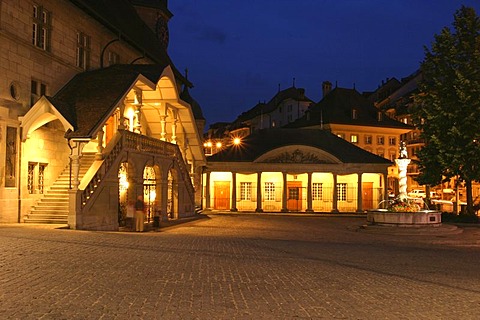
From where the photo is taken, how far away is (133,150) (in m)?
25.5

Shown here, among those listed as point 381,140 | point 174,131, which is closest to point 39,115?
point 174,131

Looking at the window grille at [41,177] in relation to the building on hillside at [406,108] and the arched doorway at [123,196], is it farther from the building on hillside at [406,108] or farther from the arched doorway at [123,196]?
the building on hillside at [406,108]

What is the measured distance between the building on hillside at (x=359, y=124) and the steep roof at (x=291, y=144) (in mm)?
15358

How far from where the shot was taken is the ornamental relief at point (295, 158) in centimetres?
4988

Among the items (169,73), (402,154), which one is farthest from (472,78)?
(169,73)

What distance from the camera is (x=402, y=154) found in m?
32.1

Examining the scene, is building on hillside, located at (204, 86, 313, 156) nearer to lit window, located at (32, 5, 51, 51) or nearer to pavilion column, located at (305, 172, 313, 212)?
pavilion column, located at (305, 172, 313, 212)

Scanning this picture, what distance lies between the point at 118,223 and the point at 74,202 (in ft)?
17.7

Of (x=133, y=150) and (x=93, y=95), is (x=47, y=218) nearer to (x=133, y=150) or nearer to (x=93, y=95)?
(x=133, y=150)

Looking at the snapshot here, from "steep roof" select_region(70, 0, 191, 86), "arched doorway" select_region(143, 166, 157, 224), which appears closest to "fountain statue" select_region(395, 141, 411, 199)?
"arched doorway" select_region(143, 166, 157, 224)

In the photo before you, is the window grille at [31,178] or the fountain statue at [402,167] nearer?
the window grille at [31,178]

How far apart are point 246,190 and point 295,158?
5274 millimetres

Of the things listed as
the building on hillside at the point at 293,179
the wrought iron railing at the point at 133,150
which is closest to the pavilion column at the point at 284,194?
the building on hillside at the point at 293,179

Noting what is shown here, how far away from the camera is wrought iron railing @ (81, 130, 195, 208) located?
21750 millimetres
